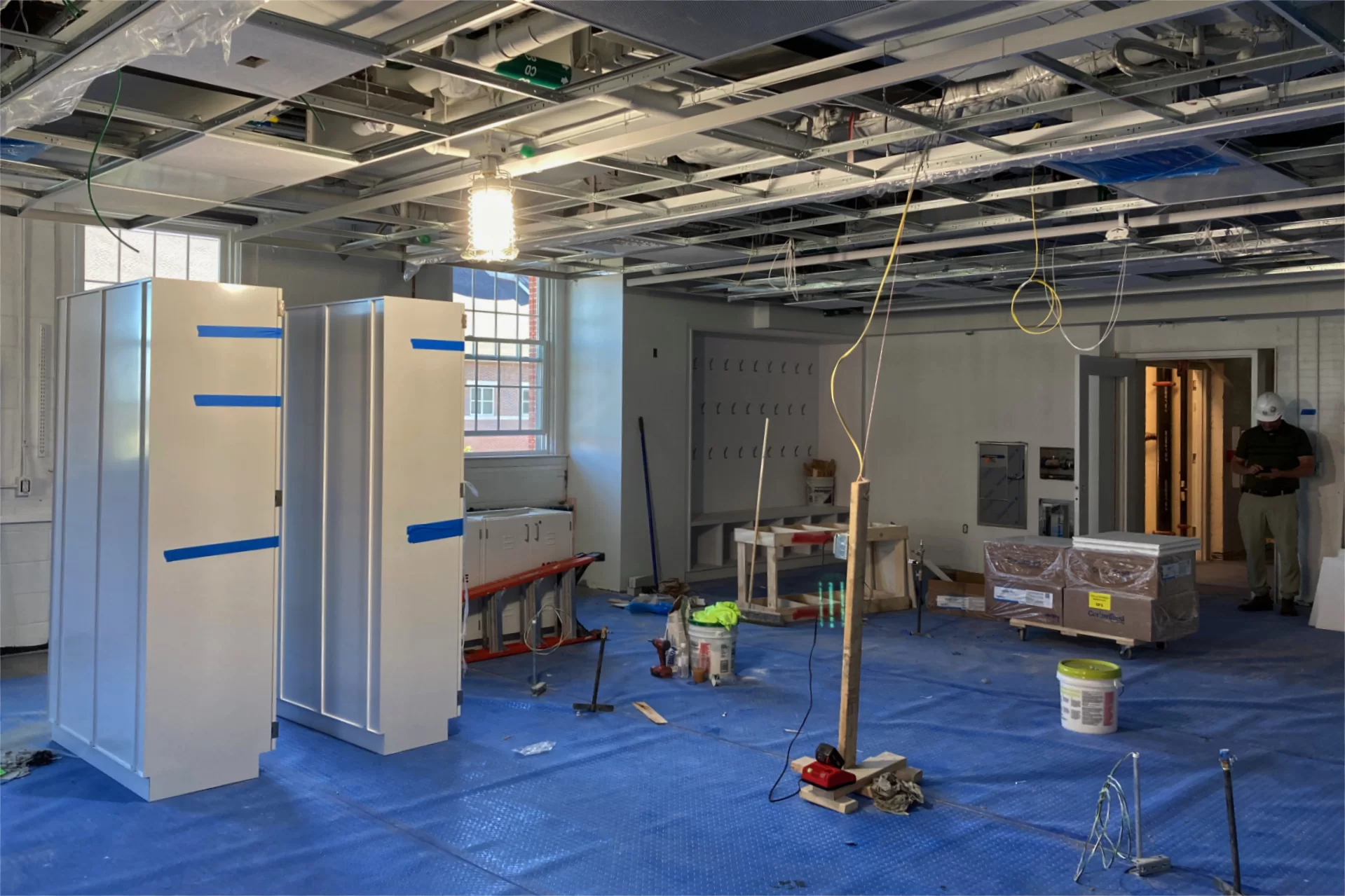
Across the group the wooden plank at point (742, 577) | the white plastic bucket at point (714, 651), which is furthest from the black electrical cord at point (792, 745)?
the wooden plank at point (742, 577)

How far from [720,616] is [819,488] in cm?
483

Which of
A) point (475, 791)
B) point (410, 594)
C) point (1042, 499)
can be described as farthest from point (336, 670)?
point (1042, 499)

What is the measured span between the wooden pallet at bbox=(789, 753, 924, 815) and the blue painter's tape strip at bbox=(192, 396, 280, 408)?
274cm

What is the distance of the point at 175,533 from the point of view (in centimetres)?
408

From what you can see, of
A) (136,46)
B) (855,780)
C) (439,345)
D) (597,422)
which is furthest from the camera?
(597,422)

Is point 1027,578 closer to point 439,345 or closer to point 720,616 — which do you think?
point 720,616

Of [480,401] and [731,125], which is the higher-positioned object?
[731,125]

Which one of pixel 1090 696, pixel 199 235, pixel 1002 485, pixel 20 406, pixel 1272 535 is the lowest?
pixel 1090 696

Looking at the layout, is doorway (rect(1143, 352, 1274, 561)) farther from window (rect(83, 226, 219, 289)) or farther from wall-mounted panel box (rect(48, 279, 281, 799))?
wall-mounted panel box (rect(48, 279, 281, 799))

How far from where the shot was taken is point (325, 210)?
216 inches

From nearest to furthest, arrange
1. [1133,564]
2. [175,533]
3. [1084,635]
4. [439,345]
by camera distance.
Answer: [175,533]
[439,345]
[1133,564]
[1084,635]

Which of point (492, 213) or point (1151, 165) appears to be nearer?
point (492, 213)

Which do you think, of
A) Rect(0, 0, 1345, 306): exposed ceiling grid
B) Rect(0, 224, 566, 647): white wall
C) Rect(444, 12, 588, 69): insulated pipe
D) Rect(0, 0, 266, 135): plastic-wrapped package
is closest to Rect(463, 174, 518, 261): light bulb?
Rect(0, 0, 1345, 306): exposed ceiling grid

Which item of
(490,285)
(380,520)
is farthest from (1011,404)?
(380,520)
